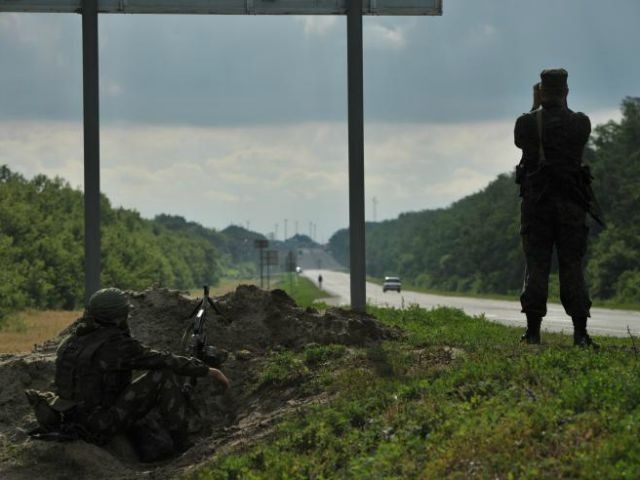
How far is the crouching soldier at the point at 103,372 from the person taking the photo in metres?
8.80

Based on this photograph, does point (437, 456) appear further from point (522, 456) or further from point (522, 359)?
point (522, 359)

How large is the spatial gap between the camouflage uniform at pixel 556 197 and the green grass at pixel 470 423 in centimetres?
82

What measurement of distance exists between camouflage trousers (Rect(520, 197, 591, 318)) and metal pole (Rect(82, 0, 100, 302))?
593 cm

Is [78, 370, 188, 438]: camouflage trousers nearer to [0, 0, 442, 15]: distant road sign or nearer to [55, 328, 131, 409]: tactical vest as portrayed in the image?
[55, 328, 131, 409]: tactical vest

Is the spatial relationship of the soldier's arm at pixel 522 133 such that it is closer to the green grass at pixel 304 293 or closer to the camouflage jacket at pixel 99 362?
the camouflage jacket at pixel 99 362

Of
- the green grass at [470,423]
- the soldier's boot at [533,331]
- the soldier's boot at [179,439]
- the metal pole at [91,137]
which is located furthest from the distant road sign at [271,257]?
the green grass at [470,423]

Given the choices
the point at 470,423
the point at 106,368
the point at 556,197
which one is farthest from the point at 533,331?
the point at 106,368

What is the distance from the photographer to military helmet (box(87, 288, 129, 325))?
28.8 ft

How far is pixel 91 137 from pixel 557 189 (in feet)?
20.9

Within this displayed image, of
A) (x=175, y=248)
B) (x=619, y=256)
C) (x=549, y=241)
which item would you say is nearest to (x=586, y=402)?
(x=549, y=241)

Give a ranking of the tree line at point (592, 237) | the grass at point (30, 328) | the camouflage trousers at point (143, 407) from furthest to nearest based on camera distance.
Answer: the tree line at point (592, 237) < the grass at point (30, 328) < the camouflage trousers at point (143, 407)

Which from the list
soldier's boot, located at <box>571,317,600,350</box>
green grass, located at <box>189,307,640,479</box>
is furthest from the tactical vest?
soldier's boot, located at <box>571,317,600,350</box>

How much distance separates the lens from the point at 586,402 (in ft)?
22.7

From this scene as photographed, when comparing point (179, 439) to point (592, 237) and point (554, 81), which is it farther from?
point (592, 237)
